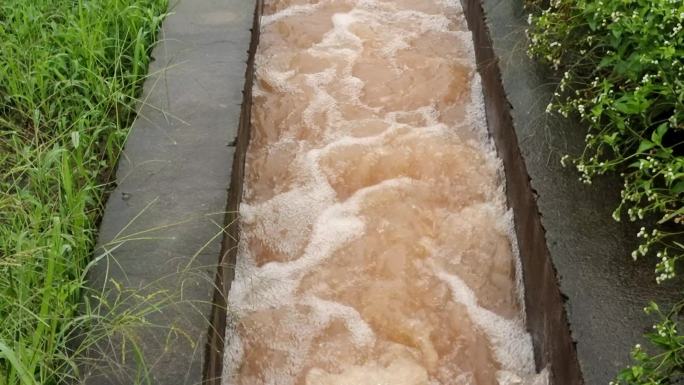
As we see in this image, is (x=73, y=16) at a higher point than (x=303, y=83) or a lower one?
higher

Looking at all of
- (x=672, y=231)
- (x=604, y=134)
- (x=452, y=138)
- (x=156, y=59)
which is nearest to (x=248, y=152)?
(x=156, y=59)

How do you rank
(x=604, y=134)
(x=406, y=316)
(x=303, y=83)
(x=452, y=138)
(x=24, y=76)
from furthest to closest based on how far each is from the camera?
(x=303, y=83), (x=452, y=138), (x=24, y=76), (x=406, y=316), (x=604, y=134)

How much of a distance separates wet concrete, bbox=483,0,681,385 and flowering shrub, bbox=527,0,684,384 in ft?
0.20

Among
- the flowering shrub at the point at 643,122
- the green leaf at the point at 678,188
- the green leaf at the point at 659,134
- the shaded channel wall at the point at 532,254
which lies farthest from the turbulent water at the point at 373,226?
the green leaf at the point at 659,134

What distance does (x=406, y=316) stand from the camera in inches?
127

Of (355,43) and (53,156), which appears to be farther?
(355,43)

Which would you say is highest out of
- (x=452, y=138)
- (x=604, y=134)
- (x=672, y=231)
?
(x=604, y=134)

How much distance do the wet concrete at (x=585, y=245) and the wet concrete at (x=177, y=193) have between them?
1313 millimetres

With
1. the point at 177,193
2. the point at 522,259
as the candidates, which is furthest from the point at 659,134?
the point at 177,193

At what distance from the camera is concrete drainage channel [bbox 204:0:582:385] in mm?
2641

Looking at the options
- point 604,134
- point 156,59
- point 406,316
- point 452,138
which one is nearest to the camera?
point 604,134

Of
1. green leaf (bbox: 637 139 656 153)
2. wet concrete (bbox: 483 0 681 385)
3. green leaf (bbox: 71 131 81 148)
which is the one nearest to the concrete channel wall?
wet concrete (bbox: 483 0 681 385)

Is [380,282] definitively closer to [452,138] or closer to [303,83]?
[452,138]

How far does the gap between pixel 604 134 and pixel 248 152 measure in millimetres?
1990
